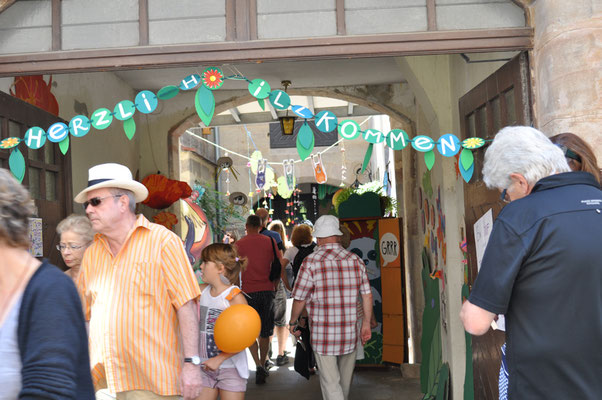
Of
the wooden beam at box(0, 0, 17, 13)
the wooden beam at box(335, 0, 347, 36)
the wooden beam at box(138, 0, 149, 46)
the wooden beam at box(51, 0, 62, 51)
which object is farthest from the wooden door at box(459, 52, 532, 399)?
the wooden beam at box(0, 0, 17, 13)

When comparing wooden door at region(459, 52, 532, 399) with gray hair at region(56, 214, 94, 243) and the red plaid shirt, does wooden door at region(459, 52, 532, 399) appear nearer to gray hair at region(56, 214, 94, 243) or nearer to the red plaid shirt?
the red plaid shirt

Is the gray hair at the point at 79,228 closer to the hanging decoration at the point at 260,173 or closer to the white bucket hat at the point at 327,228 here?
the white bucket hat at the point at 327,228

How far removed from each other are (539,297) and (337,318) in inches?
129

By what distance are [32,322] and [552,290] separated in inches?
54.2

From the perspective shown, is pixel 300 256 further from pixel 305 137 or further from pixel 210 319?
pixel 305 137

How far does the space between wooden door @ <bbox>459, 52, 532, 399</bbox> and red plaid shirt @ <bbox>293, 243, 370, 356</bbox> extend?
1.15 metres

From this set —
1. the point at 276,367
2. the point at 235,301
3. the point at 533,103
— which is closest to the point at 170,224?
the point at 276,367

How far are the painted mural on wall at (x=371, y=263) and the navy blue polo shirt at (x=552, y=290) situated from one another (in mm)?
5632

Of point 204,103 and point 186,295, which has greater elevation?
point 204,103

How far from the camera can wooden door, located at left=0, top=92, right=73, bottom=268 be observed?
13.4 ft

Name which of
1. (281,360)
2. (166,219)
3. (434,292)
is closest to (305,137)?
(434,292)

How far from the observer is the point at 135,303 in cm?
277

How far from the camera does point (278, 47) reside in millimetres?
3139

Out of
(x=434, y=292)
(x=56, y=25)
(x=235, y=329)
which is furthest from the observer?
(x=434, y=292)
